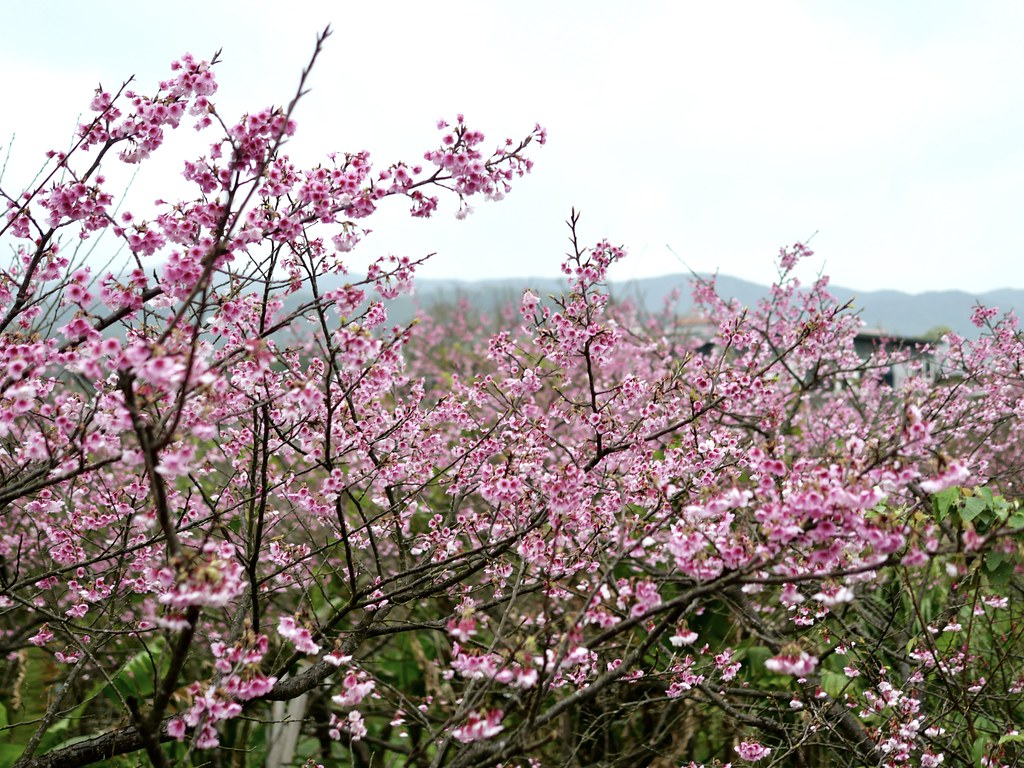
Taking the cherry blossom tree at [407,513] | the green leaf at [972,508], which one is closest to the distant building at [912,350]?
the cherry blossom tree at [407,513]

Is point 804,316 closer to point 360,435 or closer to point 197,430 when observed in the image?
point 360,435

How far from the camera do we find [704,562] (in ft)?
8.30

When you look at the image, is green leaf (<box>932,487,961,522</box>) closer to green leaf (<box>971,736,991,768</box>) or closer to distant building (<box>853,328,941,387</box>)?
green leaf (<box>971,736,991,768</box>)

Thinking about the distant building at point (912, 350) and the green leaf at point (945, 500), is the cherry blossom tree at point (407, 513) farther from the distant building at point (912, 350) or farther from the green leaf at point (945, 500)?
the distant building at point (912, 350)

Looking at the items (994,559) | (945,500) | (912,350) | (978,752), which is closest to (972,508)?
(945,500)

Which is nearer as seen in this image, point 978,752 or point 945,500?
point 945,500

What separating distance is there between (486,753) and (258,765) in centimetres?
511

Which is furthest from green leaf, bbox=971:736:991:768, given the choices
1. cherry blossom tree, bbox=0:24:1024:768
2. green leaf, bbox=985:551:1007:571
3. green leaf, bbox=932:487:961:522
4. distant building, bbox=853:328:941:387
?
distant building, bbox=853:328:941:387

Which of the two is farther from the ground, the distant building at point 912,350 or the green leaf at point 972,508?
the distant building at point 912,350

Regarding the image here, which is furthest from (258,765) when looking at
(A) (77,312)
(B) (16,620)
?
(A) (77,312)

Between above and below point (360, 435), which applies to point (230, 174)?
above

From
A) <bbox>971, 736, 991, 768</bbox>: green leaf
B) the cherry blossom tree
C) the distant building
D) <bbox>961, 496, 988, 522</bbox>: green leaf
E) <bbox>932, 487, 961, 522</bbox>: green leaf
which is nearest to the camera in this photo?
the cherry blossom tree

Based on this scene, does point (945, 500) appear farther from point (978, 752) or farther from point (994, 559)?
point (978, 752)

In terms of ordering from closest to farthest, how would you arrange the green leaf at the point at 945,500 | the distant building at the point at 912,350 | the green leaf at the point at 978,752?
the green leaf at the point at 945,500 < the green leaf at the point at 978,752 < the distant building at the point at 912,350
